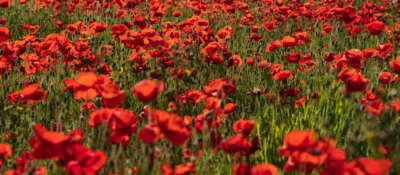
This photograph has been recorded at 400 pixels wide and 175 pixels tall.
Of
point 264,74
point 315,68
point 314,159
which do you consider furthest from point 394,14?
point 314,159

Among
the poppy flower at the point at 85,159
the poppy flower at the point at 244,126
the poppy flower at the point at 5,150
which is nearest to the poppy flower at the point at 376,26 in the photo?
the poppy flower at the point at 244,126

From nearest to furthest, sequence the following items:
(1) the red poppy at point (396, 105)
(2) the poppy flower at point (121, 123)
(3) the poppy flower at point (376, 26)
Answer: (2) the poppy flower at point (121, 123), (1) the red poppy at point (396, 105), (3) the poppy flower at point (376, 26)

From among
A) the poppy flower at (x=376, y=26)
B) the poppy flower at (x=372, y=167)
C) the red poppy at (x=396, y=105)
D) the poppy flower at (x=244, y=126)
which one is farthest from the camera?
the poppy flower at (x=376, y=26)

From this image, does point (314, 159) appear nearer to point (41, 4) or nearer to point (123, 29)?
point (123, 29)

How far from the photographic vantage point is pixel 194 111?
2453mm

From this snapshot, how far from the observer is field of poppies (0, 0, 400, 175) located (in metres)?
1.10

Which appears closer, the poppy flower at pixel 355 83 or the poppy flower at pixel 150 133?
the poppy flower at pixel 150 133

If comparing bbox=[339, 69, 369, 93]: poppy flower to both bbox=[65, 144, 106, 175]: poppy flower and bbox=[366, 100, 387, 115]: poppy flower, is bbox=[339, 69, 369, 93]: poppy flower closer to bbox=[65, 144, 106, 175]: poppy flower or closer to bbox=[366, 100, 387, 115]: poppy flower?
bbox=[366, 100, 387, 115]: poppy flower

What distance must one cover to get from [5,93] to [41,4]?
143 inches

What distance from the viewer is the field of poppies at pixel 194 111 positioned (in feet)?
3.62

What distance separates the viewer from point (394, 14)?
6336 mm

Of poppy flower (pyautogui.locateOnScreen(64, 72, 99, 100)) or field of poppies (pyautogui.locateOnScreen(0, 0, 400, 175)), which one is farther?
poppy flower (pyautogui.locateOnScreen(64, 72, 99, 100))

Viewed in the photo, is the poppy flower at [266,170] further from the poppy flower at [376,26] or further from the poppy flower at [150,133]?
the poppy flower at [376,26]

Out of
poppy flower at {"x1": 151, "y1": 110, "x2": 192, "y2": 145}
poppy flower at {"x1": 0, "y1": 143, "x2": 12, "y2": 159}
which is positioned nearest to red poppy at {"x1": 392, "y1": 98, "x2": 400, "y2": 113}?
poppy flower at {"x1": 151, "y1": 110, "x2": 192, "y2": 145}
